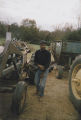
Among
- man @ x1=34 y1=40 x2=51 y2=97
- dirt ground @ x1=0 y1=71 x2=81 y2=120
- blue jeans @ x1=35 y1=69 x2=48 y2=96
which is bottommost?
dirt ground @ x1=0 y1=71 x2=81 y2=120

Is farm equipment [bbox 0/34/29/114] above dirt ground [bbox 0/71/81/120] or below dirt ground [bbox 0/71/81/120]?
above

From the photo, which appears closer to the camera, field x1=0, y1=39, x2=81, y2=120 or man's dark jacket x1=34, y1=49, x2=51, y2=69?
field x1=0, y1=39, x2=81, y2=120

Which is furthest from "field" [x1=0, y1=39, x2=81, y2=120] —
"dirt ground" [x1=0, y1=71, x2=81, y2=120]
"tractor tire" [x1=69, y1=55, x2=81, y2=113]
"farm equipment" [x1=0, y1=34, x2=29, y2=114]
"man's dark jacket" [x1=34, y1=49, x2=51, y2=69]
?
"man's dark jacket" [x1=34, y1=49, x2=51, y2=69]

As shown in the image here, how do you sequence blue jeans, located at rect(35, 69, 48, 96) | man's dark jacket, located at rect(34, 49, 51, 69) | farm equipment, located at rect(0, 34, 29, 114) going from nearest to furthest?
farm equipment, located at rect(0, 34, 29, 114) < blue jeans, located at rect(35, 69, 48, 96) < man's dark jacket, located at rect(34, 49, 51, 69)

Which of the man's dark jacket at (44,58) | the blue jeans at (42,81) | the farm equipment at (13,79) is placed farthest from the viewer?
the man's dark jacket at (44,58)

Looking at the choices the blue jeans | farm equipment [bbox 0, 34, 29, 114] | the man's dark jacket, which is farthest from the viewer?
the man's dark jacket

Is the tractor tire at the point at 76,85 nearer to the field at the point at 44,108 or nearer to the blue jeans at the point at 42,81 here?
the field at the point at 44,108

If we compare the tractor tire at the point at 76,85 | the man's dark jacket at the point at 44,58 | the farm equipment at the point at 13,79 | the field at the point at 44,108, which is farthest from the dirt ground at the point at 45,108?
the man's dark jacket at the point at 44,58

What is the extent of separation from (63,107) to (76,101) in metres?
0.83

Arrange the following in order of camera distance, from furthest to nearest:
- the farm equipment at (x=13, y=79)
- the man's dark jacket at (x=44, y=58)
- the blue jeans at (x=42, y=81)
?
the man's dark jacket at (x=44, y=58), the blue jeans at (x=42, y=81), the farm equipment at (x=13, y=79)

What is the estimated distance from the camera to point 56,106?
179 inches

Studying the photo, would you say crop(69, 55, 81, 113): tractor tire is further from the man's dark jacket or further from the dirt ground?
the man's dark jacket

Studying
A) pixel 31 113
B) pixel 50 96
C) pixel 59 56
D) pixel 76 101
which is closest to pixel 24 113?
pixel 31 113

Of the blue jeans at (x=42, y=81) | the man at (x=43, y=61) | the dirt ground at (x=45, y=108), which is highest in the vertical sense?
the man at (x=43, y=61)
